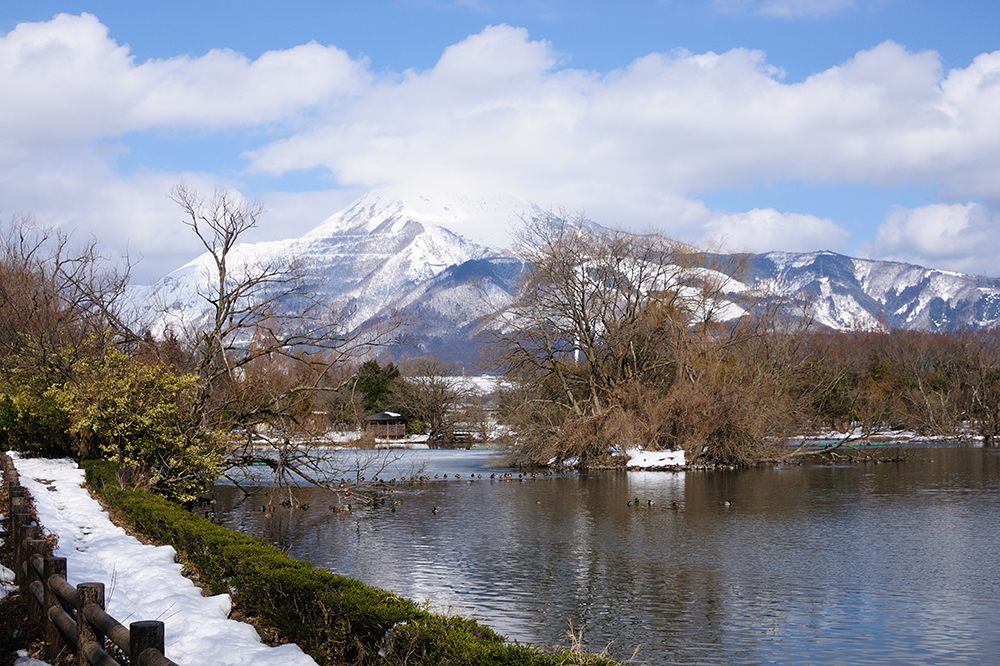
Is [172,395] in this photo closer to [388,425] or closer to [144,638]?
[144,638]

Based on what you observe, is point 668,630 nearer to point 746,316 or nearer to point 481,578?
point 481,578

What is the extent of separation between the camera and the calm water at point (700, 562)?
1257 cm

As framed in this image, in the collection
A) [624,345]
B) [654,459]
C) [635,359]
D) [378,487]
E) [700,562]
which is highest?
[624,345]

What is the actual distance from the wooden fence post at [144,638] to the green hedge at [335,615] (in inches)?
111

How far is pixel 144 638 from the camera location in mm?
5457

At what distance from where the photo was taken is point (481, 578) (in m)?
16.7

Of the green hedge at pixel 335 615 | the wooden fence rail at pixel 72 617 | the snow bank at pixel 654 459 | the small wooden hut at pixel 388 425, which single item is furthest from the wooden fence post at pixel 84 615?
the small wooden hut at pixel 388 425

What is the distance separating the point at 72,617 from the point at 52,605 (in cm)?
36

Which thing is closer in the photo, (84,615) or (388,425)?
(84,615)

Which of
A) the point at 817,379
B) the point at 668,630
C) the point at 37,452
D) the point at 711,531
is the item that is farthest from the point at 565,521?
the point at 817,379

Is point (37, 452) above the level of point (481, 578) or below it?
above

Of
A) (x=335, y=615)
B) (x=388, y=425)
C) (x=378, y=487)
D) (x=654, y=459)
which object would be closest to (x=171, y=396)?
(x=378, y=487)

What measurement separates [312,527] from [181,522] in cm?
939

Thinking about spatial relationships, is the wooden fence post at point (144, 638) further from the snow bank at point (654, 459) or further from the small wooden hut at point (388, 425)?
the small wooden hut at point (388, 425)
